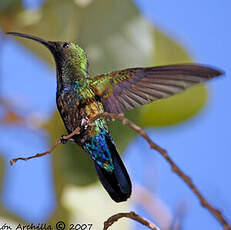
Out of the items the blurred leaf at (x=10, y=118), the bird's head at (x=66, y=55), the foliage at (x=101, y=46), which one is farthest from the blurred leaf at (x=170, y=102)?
the bird's head at (x=66, y=55)

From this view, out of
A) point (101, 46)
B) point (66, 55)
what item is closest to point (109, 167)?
point (66, 55)

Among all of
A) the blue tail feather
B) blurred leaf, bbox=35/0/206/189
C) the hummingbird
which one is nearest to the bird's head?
the hummingbird

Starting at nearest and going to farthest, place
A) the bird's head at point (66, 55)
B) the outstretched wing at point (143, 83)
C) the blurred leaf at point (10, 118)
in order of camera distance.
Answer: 1. the outstretched wing at point (143, 83)
2. the bird's head at point (66, 55)
3. the blurred leaf at point (10, 118)

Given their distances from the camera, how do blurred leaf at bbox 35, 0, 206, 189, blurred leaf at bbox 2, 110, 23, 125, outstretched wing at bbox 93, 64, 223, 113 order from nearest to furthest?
outstretched wing at bbox 93, 64, 223, 113 < blurred leaf at bbox 35, 0, 206, 189 < blurred leaf at bbox 2, 110, 23, 125

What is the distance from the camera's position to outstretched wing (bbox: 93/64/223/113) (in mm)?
896

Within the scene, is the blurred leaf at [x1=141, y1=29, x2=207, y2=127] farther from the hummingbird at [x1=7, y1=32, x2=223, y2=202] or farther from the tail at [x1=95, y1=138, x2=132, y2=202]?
the tail at [x1=95, y1=138, x2=132, y2=202]

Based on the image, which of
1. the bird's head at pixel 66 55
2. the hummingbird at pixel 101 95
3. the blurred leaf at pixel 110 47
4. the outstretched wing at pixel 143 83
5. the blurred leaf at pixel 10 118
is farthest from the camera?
→ the blurred leaf at pixel 10 118

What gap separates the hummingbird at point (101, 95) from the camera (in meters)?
1.02

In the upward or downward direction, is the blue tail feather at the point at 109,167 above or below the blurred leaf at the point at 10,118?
below

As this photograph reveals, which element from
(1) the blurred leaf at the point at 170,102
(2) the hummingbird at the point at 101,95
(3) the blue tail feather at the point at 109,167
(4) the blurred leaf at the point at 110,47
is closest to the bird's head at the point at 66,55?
(2) the hummingbird at the point at 101,95

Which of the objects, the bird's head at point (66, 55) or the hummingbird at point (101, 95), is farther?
the bird's head at point (66, 55)

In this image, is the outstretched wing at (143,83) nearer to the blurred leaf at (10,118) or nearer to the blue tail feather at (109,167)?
the blue tail feather at (109,167)

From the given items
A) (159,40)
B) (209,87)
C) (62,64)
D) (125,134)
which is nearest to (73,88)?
(62,64)

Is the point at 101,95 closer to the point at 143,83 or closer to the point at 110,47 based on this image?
the point at 143,83
